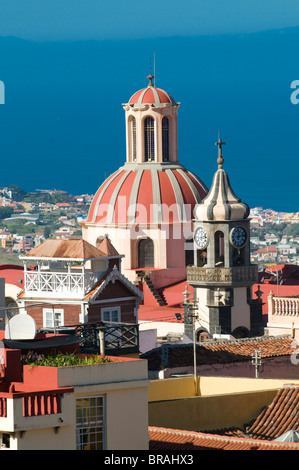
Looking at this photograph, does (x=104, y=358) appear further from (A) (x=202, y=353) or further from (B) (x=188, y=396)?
(A) (x=202, y=353)

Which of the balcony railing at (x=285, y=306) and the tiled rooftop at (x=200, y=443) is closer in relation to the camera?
the tiled rooftop at (x=200, y=443)

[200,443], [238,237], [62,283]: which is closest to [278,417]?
[200,443]

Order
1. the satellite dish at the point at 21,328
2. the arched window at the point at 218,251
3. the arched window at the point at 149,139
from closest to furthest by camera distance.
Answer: the satellite dish at the point at 21,328 → the arched window at the point at 218,251 → the arched window at the point at 149,139

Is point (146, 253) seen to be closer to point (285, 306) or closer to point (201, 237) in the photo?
point (201, 237)

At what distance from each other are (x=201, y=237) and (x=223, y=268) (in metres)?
1.21

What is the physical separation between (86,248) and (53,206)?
105 m

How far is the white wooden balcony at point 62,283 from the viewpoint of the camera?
46125 mm

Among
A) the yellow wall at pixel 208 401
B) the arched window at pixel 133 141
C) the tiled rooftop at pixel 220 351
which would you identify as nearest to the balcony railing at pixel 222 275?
the tiled rooftop at pixel 220 351

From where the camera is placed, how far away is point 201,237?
5628 cm

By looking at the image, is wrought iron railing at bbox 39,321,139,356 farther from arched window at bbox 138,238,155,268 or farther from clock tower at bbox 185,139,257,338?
arched window at bbox 138,238,155,268

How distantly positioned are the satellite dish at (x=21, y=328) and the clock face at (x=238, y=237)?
30.1m

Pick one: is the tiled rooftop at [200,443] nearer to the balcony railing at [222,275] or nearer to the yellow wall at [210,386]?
the yellow wall at [210,386]

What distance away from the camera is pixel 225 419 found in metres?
32.7
